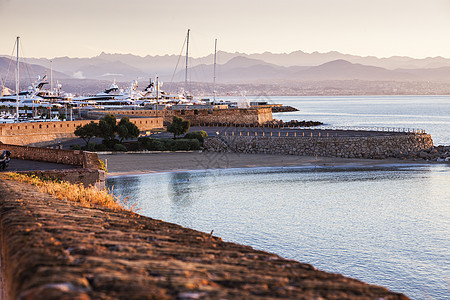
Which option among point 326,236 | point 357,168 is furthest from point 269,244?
point 357,168

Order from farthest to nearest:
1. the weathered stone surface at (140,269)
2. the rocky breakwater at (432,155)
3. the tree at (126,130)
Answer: the rocky breakwater at (432,155) → the tree at (126,130) → the weathered stone surface at (140,269)

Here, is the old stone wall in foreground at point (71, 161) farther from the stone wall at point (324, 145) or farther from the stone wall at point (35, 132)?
the stone wall at point (324, 145)

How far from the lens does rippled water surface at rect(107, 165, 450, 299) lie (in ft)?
56.6

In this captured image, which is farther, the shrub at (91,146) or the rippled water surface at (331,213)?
the shrub at (91,146)

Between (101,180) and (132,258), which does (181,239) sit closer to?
(132,258)

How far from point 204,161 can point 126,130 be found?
26.8 feet

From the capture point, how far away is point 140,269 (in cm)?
343

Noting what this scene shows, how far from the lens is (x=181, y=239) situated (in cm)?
526

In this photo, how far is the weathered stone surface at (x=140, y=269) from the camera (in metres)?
2.95

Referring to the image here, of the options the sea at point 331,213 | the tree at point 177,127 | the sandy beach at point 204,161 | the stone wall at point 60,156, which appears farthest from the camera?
the tree at point 177,127

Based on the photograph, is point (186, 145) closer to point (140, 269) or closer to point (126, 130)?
point (126, 130)

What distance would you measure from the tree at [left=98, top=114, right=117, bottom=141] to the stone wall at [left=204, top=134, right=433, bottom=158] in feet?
33.1

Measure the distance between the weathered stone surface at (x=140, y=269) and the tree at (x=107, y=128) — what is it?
138ft

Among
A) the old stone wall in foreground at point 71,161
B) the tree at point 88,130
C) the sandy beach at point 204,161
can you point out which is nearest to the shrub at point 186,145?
the sandy beach at point 204,161
